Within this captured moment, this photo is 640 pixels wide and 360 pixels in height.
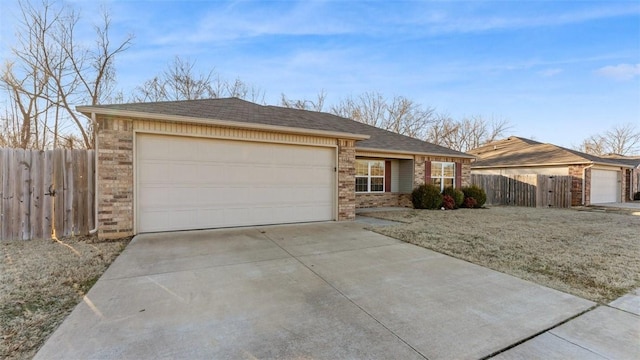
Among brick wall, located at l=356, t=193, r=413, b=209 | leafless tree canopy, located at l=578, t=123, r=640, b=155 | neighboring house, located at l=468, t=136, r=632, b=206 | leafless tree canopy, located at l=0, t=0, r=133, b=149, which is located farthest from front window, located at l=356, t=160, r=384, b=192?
leafless tree canopy, located at l=578, t=123, r=640, b=155

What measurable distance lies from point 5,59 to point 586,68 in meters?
25.0

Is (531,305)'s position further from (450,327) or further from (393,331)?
(393,331)

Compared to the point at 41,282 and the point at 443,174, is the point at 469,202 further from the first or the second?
the point at 41,282

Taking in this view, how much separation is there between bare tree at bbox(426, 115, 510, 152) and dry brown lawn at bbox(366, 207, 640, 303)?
69.7 feet

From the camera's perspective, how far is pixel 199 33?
10.4m

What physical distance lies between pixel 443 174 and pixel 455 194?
49.1 inches

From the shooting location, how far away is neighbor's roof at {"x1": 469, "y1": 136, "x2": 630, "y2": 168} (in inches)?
659

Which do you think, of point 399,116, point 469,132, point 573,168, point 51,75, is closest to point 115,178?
point 51,75

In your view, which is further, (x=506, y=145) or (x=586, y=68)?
(x=506, y=145)

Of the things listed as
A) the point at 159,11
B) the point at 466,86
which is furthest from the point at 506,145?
the point at 159,11

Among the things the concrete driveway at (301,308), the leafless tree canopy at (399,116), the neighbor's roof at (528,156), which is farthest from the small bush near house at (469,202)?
the leafless tree canopy at (399,116)

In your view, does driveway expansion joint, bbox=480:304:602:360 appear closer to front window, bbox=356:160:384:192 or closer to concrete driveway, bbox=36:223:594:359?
concrete driveway, bbox=36:223:594:359

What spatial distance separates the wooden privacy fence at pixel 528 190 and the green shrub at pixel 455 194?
432cm

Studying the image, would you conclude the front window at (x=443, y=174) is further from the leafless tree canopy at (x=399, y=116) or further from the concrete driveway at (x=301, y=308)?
the leafless tree canopy at (x=399, y=116)
